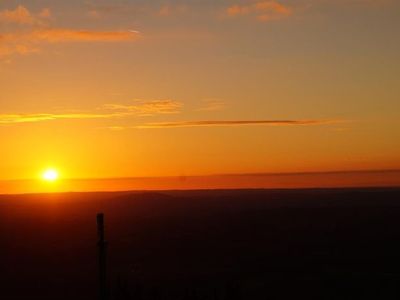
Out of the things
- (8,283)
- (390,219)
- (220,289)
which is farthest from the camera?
(390,219)

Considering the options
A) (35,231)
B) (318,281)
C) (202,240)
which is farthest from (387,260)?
(35,231)

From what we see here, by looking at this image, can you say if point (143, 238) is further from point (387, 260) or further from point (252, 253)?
point (387, 260)

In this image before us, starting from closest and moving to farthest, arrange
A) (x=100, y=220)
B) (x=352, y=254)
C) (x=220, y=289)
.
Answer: (x=100, y=220)
(x=220, y=289)
(x=352, y=254)

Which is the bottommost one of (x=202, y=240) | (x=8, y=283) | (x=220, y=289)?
(x=220, y=289)

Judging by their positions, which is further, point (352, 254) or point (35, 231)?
point (35, 231)

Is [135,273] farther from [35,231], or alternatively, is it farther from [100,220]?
[35,231]

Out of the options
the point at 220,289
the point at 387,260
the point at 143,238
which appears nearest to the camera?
the point at 220,289

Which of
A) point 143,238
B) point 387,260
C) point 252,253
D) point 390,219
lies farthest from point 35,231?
point 387,260

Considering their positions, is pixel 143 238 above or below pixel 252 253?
above

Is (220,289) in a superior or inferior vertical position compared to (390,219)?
inferior
